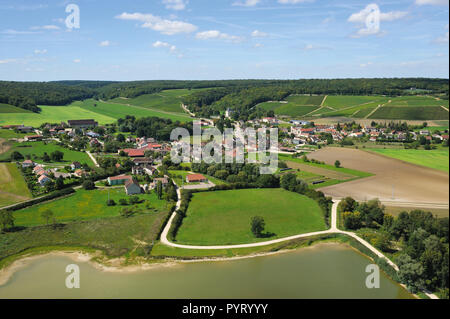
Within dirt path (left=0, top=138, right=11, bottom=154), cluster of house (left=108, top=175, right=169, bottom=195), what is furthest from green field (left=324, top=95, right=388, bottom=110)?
dirt path (left=0, top=138, right=11, bottom=154)

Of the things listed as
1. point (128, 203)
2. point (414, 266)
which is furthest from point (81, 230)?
point (414, 266)

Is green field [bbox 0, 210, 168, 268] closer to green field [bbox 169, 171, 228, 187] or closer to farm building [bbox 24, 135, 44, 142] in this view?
green field [bbox 169, 171, 228, 187]

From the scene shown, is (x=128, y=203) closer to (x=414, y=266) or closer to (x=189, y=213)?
(x=189, y=213)

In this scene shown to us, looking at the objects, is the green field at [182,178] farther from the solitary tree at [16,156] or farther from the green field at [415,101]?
the green field at [415,101]

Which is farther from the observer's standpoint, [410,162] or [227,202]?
[410,162]

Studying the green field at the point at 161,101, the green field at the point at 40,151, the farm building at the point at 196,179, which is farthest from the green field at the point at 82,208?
the green field at the point at 161,101

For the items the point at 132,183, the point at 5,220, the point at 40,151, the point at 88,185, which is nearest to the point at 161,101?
the point at 40,151
